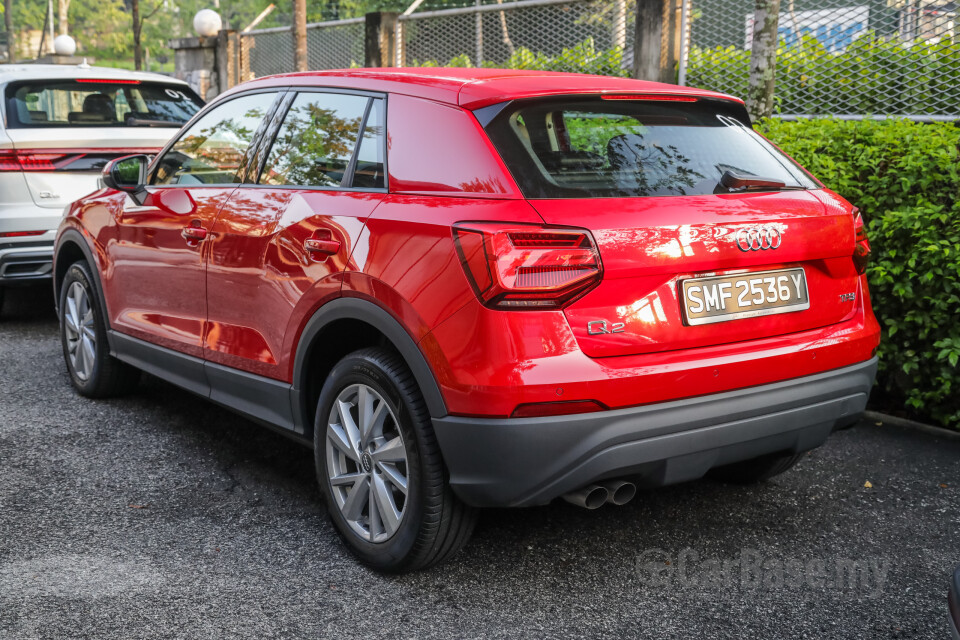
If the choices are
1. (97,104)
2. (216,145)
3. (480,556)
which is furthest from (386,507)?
(97,104)

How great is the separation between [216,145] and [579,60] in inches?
278

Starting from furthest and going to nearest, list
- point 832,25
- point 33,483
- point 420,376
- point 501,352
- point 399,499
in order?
point 832,25 < point 33,483 < point 399,499 < point 420,376 < point 501,352

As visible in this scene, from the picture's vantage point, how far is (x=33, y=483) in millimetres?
4262

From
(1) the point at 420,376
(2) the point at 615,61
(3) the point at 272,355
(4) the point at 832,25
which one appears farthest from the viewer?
(2) the point at 615,61

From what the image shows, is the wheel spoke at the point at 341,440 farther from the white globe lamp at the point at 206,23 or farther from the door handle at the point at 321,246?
the white globe lamp at the point at 206,23

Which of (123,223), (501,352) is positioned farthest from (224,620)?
(123,223)

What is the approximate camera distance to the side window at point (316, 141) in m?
3.62

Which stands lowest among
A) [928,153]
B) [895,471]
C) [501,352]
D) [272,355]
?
[895,471]

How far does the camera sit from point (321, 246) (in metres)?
3.43

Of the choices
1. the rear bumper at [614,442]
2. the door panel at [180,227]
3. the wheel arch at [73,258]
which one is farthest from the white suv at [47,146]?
the rear bumper at [614,442]

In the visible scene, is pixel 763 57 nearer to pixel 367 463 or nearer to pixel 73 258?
pixel 73 258

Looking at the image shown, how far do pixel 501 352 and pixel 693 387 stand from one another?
61 centimetres

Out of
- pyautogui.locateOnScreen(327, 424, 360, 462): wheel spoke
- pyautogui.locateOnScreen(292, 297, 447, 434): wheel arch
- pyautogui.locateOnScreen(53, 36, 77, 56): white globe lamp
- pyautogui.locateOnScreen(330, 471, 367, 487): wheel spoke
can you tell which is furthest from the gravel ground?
pyautogui.locateOnScreen(53, 36, 77, 56): white globe lamp

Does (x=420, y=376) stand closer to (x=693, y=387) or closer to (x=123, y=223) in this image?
(x=693, y=387)
